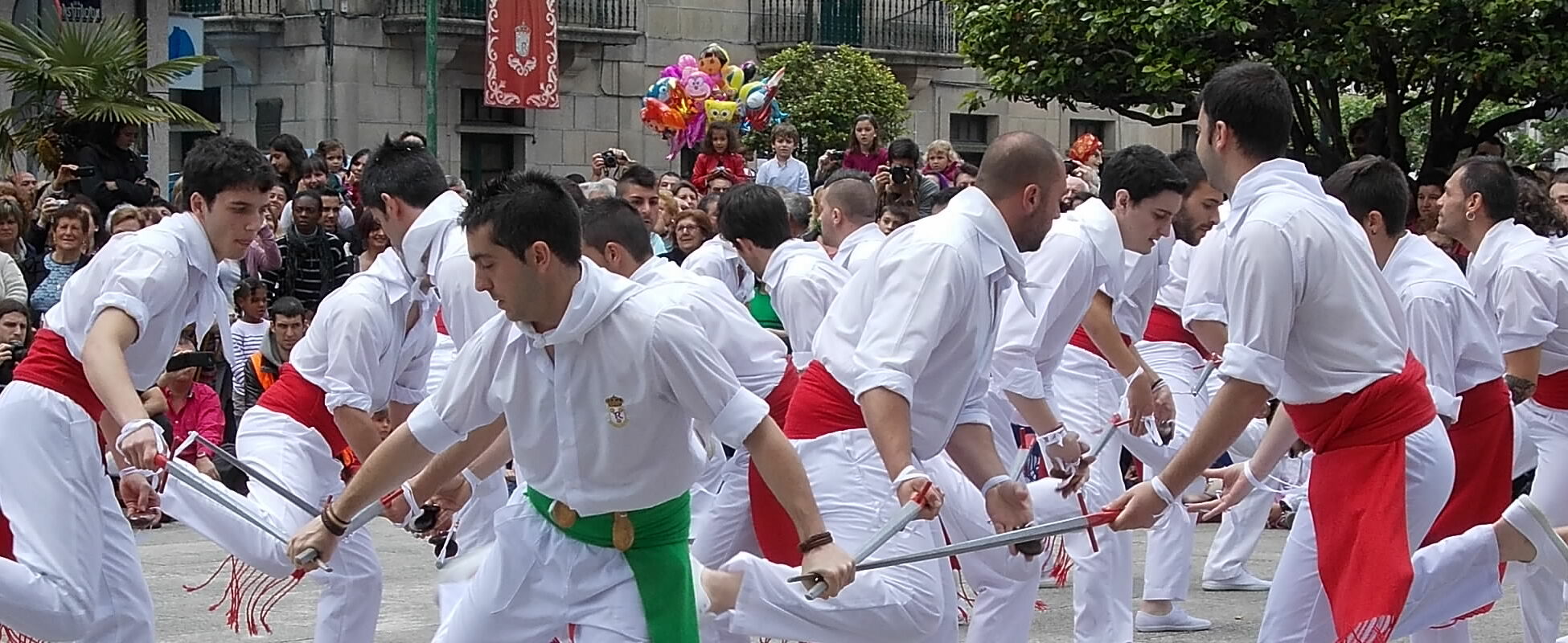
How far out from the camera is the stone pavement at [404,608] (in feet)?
29.4

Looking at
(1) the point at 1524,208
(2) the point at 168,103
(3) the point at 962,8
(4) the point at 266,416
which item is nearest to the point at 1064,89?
(3) the point at 962,8

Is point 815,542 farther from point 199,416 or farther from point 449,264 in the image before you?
point 199,416

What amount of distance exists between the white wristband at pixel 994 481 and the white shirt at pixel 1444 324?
158 centimetres

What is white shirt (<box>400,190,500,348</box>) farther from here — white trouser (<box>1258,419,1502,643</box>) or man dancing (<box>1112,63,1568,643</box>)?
white trouser (<box>1258,419,1502,643</box>)

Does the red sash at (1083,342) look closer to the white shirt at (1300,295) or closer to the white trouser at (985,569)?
the white trouser at (985,569)

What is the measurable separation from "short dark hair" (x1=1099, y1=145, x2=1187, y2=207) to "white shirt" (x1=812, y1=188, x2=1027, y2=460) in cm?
209

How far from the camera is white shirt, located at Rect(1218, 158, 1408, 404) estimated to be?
18.2ft

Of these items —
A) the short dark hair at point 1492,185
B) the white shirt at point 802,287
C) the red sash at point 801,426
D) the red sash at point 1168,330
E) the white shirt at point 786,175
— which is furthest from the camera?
the white shirt at point 786,175

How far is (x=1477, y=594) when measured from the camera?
6230mm

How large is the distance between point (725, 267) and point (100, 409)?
487 cm

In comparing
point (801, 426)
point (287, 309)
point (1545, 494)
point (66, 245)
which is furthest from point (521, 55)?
point (801, 426)

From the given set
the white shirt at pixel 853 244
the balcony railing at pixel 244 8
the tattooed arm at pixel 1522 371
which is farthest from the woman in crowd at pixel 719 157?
the balcony railing at pixel 244 8

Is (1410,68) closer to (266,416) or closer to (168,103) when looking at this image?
(168,103)

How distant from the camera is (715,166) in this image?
17.8 m
